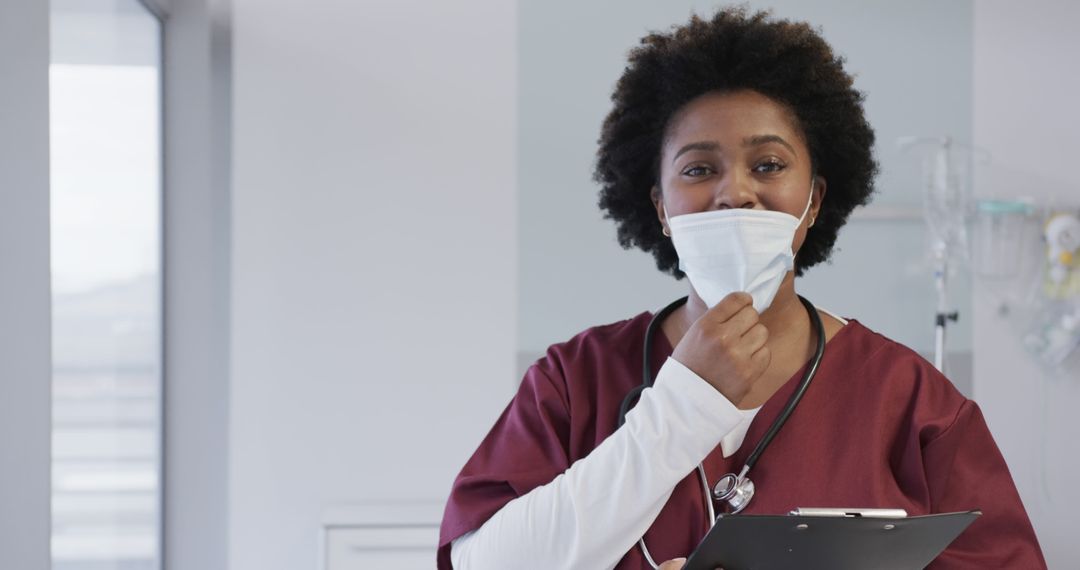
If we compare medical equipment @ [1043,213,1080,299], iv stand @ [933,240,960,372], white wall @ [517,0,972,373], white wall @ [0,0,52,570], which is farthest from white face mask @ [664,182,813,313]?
medical equipment @ [1043,213,1080,299]

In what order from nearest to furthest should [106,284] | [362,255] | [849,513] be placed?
[849,513] → [106,284] → [362,255]

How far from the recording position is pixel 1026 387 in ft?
9.40

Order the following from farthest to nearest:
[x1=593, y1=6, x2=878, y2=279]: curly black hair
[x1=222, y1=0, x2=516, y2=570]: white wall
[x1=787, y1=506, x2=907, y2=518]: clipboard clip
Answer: [x1=222, y1=0, x2=516, y2=570]: white wall, [x1=593, y1=6, x2=878, y2=279]: curly black hair, [x1=787, y1=506, x2=907, y2=518]: clipboard clip

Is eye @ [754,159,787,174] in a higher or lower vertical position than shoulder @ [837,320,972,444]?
higher

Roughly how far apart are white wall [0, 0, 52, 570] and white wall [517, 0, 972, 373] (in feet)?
5.14

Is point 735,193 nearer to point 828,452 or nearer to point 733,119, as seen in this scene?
point 733,119

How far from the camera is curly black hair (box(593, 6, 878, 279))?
4.24 ft

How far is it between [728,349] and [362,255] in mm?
1777

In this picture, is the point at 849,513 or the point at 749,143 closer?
the point at 849,513

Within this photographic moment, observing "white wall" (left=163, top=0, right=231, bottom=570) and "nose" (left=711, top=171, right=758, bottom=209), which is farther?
"white wall" (left=163, top=0, right=231, bottom=570)

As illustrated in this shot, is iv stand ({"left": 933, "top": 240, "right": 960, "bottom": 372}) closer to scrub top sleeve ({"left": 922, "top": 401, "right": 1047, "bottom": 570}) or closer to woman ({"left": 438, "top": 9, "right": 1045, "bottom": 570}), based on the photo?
woman ({"left": 438, "top": 9, "right": 1045, "bottom": 570})

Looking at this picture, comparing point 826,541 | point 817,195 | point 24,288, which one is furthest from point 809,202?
point 24,288

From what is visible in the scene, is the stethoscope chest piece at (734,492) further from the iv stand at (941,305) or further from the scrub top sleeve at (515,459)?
the iv stand at (941,305)

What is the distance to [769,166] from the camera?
4.06ft
